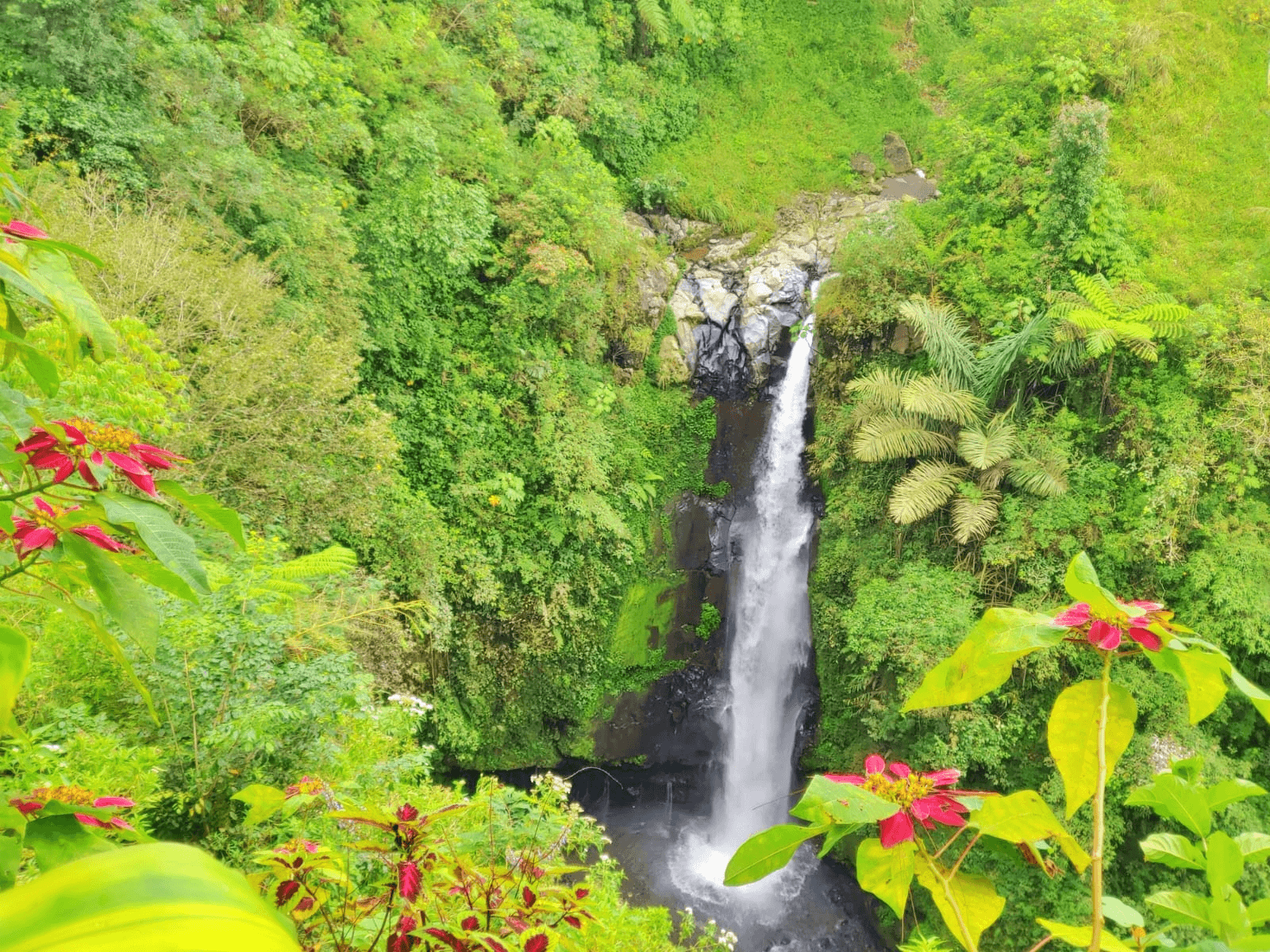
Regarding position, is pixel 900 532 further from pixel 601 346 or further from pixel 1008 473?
pixel 601 346

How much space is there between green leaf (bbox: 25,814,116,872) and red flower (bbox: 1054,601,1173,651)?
37.4 inches

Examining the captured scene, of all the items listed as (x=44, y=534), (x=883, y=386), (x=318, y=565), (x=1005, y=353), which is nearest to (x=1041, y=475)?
(x=1005, y=353)

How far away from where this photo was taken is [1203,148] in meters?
7.17

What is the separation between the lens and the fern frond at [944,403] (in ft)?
22.0

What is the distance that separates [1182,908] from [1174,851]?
0.30ft

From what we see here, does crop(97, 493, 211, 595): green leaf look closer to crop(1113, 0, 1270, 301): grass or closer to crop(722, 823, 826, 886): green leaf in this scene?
crop(722, 823, 826, 886): green leaf

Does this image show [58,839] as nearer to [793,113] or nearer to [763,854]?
[763,854]

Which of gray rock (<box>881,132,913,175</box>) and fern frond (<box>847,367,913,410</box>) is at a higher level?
gray rock (<box>881,132,913,175</box>)

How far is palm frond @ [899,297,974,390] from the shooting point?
6.92 m

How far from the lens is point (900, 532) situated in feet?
24.0

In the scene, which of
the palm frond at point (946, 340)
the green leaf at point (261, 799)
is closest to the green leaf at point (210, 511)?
the green leaf at point (261, 799)

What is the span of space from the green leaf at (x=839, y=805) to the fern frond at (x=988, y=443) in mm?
6459

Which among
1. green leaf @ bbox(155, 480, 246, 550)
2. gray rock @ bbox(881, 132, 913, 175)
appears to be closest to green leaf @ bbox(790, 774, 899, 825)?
green leaf @ bbox(155, 480, 246, 550)

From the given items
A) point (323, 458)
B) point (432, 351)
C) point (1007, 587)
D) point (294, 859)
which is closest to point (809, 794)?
point (294, 859)
